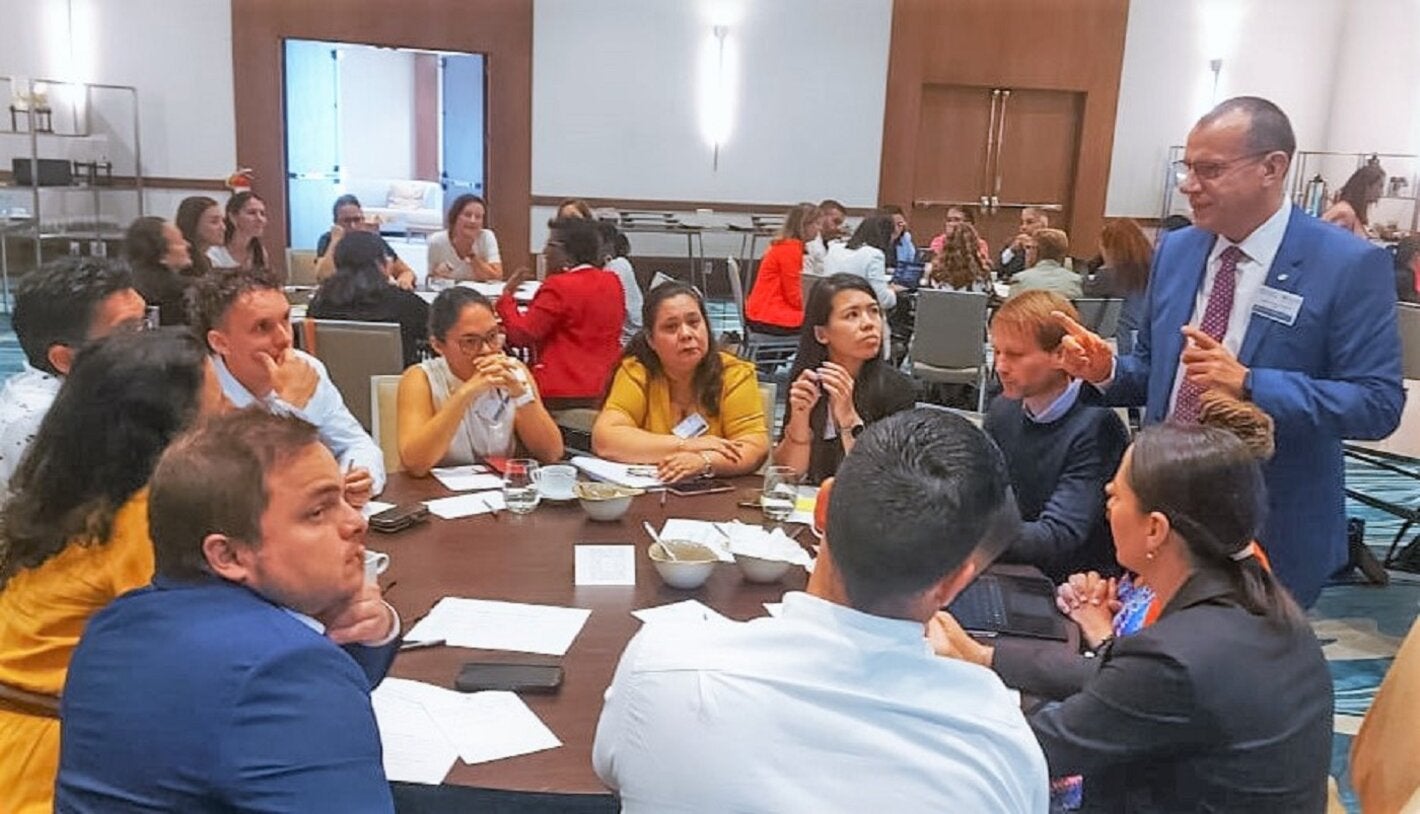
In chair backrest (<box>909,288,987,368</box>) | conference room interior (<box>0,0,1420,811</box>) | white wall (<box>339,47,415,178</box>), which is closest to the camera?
chair backrest (<box>909,288,987,368</box>)

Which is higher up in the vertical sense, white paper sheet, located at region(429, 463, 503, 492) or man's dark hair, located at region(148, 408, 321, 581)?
man's dark hair, located at region(148, 408, 321, 581)

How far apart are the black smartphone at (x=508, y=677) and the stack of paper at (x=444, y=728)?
0.06 ft

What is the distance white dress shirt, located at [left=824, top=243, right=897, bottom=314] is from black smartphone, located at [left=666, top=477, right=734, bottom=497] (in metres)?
4.23

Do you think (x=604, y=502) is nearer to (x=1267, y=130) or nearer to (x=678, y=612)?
(x=678, y=612)

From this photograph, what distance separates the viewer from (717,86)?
11.0 meters

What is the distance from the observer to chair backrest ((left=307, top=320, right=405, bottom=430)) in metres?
4.41

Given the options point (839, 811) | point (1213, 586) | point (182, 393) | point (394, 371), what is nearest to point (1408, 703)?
point (1213, 586)

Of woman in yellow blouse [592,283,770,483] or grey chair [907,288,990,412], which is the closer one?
woman in yellow blouse [592,283,770,483]

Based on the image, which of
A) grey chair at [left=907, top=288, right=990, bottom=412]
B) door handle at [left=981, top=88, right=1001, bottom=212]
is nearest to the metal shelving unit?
grey chair at [left=907, top=288, right=990, bottom=412]

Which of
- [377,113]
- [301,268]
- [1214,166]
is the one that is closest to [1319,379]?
[1214,166]

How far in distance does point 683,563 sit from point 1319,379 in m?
1.37

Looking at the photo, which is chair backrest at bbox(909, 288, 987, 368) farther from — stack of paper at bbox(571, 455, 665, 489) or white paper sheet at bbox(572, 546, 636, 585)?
white paper sheet at bbox(572, 546, 636, 585)

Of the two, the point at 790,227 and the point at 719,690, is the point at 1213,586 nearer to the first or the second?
the point at 719,690

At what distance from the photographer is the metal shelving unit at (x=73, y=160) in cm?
954
